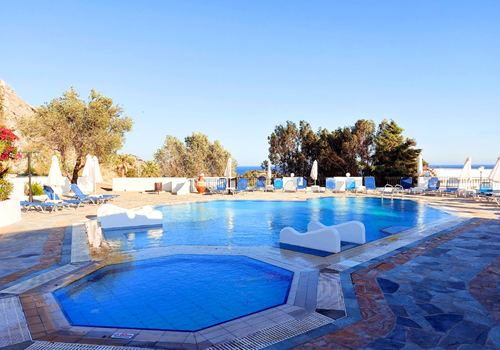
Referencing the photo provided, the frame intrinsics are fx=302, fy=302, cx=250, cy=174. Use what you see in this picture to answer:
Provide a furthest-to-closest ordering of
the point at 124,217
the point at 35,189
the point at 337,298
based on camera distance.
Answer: the point at 35,189 < the point at 124,217 < the point at 337,298

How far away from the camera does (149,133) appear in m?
32.9

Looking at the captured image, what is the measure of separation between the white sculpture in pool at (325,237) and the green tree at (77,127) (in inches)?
611

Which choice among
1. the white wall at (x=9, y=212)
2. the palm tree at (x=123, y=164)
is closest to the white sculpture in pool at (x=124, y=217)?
the white wall at (x=9, y=212)

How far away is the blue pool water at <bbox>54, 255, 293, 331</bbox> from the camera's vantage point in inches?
133

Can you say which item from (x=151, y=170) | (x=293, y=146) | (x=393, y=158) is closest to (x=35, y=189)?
(x=151, y=170)

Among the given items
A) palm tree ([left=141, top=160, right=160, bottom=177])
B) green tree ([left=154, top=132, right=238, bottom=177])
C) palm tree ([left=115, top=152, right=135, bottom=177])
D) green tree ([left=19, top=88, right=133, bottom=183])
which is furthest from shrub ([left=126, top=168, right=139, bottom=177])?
green tree ([left=19, top=88, right=133, bottom=183])

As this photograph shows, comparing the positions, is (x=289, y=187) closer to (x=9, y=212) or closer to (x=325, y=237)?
(x=325, y=237)

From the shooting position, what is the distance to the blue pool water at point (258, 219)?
7383 mm

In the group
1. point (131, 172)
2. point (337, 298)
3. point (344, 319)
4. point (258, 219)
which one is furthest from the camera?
point (131, 172)

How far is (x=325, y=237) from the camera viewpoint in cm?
596

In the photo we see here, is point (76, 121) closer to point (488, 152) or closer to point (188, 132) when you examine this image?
point (188, 132)

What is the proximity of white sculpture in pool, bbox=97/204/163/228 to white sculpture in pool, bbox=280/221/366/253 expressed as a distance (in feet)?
13.8

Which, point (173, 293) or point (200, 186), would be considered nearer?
point (173, 293)

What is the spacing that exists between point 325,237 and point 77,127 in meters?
17.4
